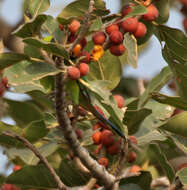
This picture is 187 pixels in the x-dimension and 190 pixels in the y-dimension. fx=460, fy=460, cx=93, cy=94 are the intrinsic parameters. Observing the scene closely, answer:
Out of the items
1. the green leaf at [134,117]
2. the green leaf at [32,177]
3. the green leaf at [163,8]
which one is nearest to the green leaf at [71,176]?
the green leaf at [32,177]

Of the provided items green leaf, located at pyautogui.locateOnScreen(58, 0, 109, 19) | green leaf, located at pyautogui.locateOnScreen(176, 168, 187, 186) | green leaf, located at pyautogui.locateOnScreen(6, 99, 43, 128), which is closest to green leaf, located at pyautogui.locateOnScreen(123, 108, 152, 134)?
green leaf, located at pyautogui.locateOnScreen(176, 168, 187, 186)

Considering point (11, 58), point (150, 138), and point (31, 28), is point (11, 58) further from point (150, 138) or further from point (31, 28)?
point (150, 138)

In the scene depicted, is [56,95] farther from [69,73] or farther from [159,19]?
[159,19]

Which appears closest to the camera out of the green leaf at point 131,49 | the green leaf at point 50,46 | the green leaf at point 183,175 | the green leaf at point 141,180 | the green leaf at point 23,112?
the green leaf at point 50,46

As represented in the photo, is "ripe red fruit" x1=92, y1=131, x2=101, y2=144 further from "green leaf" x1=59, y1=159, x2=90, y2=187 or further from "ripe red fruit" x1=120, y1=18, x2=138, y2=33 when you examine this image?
"ripe red fruit" x1=120, y1=18, x2=138, y2=33

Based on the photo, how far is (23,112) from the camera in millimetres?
1984

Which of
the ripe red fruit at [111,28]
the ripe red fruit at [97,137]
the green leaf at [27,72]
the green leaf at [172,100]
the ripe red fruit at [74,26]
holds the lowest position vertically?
the ripe red fruit at [97,137]

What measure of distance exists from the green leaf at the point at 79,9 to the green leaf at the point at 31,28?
0.12 metres

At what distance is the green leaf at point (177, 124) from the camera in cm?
119

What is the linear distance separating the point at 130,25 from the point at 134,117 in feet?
0.90

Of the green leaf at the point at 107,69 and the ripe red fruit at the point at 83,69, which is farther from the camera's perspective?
the green leaf at the point at 107,69

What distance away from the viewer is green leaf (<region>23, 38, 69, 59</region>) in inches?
37.6

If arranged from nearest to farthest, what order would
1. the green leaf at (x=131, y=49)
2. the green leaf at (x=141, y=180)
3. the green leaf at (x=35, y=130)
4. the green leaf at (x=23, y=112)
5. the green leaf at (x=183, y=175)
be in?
1. the green leaf at (x=131, y=49)
2. the green leaf at (x=183, y=175)
3. the green leaf at (x=35, y=130)
4. the green leaf at (x=141, y=180)
5. the green leaf at (x=23, y=112)

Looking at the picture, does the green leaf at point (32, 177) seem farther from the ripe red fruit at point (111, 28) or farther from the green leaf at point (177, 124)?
the ripe red fruit at point (111, 28)
